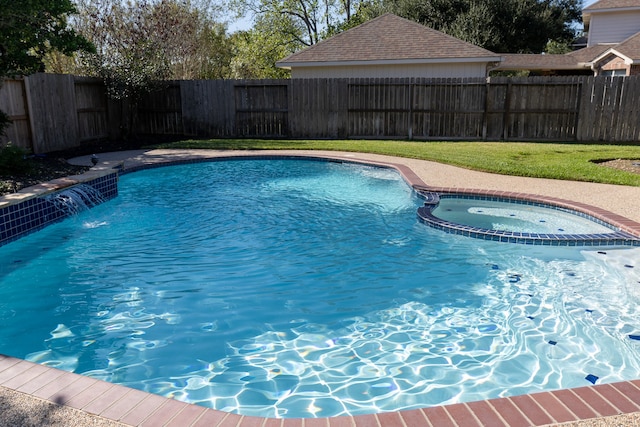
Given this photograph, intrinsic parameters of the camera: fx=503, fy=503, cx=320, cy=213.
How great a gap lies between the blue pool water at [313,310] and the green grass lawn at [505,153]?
13.1 ft

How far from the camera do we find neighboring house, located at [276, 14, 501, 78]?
58.1 feet

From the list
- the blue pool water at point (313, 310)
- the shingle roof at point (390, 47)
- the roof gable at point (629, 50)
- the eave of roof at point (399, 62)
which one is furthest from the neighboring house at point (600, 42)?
the blue pool water at point (313, 310)

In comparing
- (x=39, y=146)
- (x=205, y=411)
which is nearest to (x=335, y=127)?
(x=39, y=146)

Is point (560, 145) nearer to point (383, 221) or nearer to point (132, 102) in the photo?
point (383, 221)

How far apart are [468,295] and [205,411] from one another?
10.4ft

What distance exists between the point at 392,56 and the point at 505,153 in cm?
670

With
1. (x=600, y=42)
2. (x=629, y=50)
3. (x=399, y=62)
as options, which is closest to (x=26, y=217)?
(x=399, y=62)

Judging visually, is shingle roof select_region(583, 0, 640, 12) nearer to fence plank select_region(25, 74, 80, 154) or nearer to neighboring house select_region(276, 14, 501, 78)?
neighboring house select_region(276, 14, 501, 78)

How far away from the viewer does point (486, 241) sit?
653cm

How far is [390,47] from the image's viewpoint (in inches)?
731

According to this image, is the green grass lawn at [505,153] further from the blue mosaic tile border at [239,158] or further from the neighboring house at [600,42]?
the neighboring house at [600,42]

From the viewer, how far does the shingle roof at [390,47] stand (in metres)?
17.7

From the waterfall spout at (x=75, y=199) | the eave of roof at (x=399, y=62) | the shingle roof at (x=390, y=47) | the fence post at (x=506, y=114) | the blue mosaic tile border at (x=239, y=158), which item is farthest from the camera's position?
the shingle roof at (x=390, y=47)

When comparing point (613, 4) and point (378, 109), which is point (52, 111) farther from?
point (613, 4)
